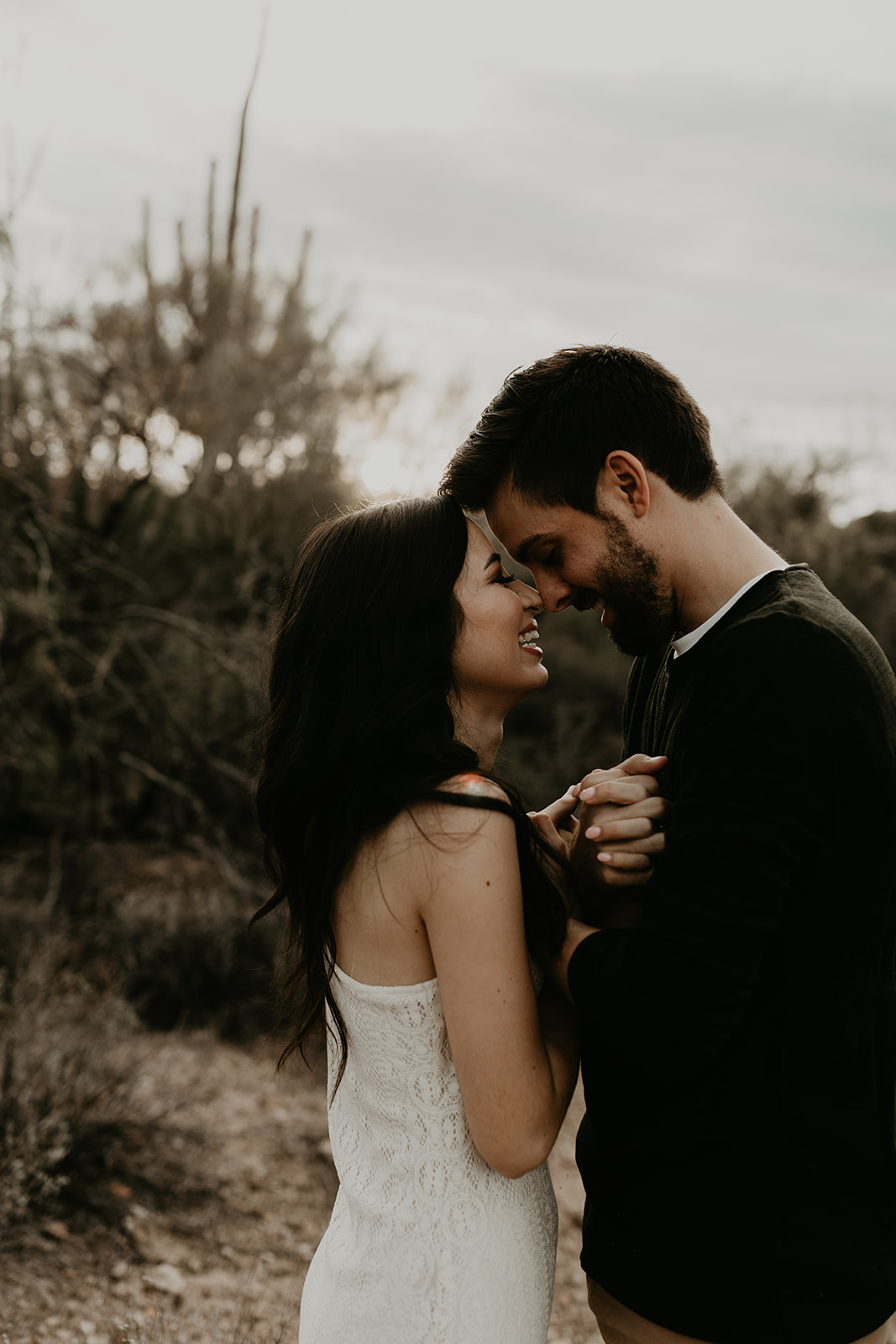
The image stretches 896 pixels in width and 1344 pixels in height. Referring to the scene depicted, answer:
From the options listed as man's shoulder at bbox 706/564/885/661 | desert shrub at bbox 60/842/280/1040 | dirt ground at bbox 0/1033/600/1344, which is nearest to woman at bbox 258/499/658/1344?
man's shoulder at bbox 706/564/885/661

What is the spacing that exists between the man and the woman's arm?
0.10m

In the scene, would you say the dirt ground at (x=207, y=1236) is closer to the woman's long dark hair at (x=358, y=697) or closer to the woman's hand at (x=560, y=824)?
the woman's long dark hair at (x=358, y=697)

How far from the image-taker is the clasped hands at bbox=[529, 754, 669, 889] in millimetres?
1613

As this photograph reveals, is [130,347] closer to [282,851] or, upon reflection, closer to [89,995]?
[89,995]

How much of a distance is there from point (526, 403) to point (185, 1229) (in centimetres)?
341

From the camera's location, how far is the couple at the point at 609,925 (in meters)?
1.47

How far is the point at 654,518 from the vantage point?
189 centimetres

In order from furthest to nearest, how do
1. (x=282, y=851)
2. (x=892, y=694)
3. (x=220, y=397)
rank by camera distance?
(x=220, y=397) < (x=282, y=851) < (x=892, y=694)

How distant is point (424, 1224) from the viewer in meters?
1.64

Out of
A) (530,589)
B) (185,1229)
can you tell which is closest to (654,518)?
(530,589)

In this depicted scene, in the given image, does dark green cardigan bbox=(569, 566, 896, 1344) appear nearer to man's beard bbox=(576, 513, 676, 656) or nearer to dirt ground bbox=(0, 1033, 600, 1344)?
man's beard bbox=(576, 513, 676, 656)

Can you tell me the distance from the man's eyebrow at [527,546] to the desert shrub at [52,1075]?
281 centimetres

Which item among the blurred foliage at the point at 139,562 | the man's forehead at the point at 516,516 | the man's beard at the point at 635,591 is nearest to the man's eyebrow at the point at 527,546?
the man's forehead at the point at 516,516

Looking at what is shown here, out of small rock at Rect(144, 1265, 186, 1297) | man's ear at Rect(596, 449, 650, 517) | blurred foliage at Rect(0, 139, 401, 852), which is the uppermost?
man's ear at Rect(596, 449, 650, 517)
